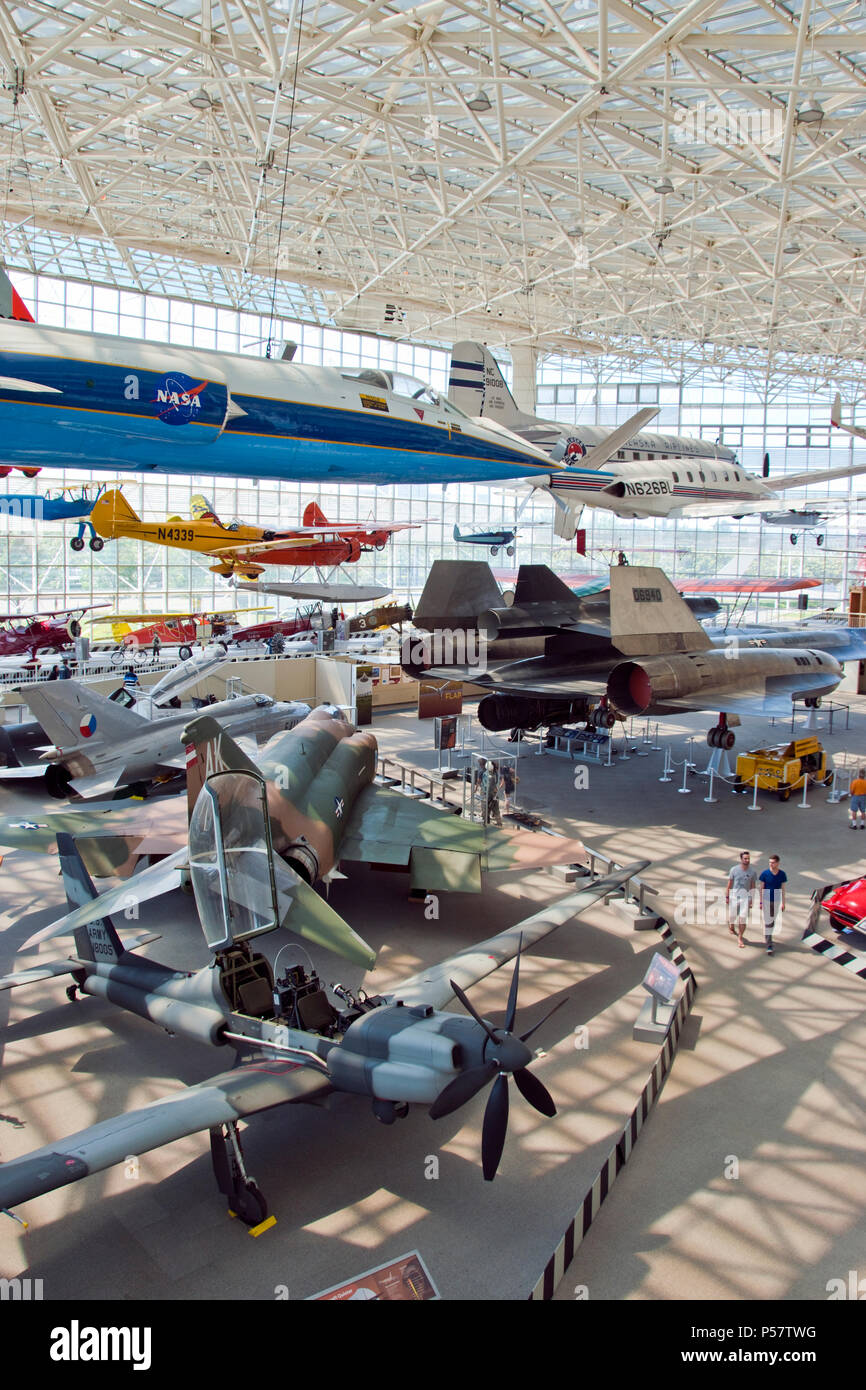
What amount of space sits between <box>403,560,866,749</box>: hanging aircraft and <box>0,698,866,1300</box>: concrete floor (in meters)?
5.18

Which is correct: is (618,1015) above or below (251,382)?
below

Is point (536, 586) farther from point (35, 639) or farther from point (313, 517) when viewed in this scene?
point (35, 639)

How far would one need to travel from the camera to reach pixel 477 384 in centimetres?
2298

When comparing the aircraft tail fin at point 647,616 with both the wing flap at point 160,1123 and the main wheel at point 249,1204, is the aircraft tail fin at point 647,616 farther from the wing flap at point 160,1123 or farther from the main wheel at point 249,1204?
the main wheel at point 249,1204

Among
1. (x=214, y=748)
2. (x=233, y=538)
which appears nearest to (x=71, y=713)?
(x=214, y=748)

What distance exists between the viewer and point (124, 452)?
1025cm

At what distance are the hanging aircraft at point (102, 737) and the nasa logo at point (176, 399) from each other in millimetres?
5405

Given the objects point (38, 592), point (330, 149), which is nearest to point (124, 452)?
point (330, 149)

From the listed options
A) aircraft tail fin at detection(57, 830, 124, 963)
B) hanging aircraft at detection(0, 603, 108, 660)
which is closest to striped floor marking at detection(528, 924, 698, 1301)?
aircraft tail fin at detection(57, 830, 124, 963)

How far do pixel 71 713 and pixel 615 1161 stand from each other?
10.8m

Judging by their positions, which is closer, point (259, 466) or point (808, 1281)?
point (808, 1281)

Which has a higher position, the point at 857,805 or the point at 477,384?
the point at 477,384
